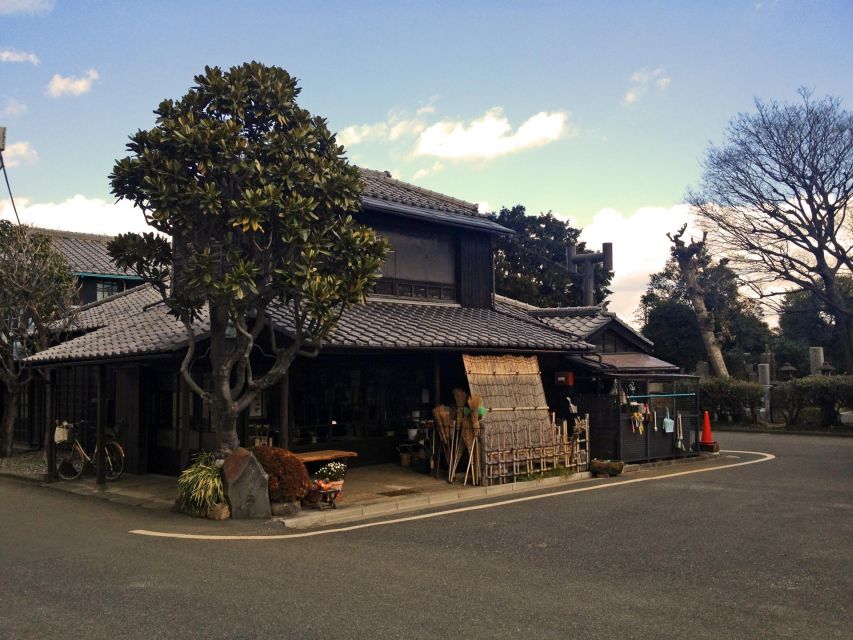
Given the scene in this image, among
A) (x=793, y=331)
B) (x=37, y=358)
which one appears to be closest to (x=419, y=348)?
(x=37, y=358)

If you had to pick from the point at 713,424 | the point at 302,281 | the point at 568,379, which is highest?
the point at 302,281

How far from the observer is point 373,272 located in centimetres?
1122

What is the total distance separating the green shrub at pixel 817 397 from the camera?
26453mm

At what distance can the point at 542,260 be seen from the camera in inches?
1692

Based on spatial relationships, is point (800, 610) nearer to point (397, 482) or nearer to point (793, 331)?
point (397, 482)

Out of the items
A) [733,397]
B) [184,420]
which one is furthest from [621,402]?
[733,397]

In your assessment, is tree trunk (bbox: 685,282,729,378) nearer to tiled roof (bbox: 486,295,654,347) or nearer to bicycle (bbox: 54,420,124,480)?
tiled roof (bbox: 486,295,654,347)

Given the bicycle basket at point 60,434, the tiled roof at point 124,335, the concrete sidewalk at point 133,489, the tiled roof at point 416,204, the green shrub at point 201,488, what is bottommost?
the concrete sidewalk at point 133,489

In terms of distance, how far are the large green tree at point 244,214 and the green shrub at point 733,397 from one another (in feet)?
73.8

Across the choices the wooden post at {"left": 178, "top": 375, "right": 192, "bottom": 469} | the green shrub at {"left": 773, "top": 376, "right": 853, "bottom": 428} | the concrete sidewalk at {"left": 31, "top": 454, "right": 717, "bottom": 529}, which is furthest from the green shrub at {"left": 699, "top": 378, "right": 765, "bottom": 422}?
the wooden post at {"left": 178, "top": 375, "right": 192, "bottom": 469}

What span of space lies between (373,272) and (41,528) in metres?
5.84

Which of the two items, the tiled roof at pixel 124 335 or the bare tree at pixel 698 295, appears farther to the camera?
the bare tree at pixel 698 295

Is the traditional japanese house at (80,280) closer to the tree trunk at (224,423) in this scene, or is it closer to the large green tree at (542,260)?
the tree trunk at (224,423)

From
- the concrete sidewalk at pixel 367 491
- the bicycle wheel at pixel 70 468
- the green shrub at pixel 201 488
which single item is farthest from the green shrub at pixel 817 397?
the bicycle wheel at pixel 70 468
